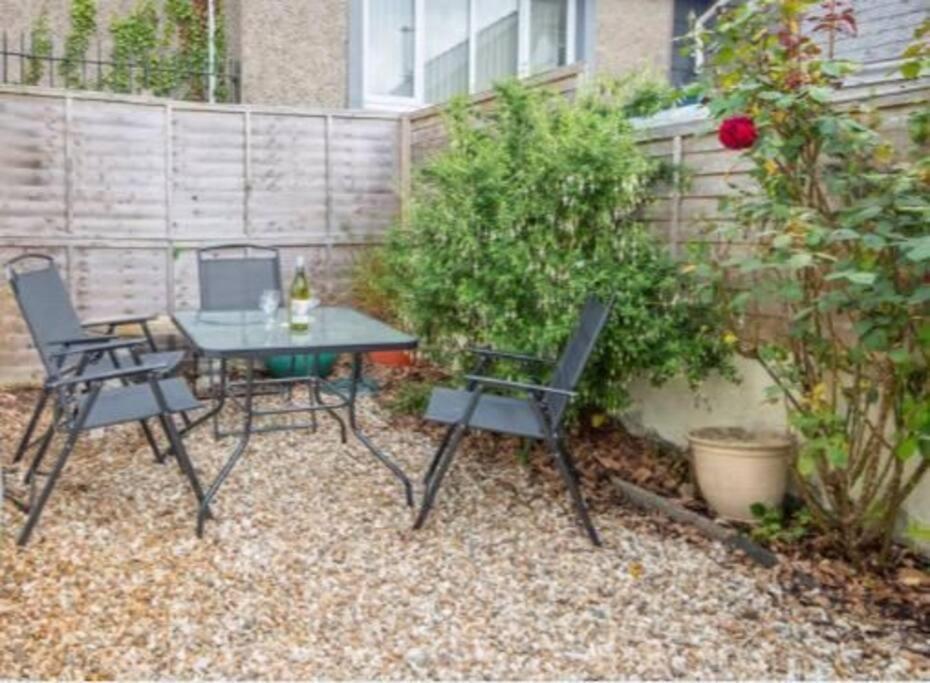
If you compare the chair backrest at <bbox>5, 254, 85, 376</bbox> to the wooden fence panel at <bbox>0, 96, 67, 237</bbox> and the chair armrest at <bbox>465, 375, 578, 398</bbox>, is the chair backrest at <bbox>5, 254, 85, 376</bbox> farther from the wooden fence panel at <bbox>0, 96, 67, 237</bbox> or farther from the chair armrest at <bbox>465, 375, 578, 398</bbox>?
the chair armrest at <bbox>465, 375, 578, 398</bbox>

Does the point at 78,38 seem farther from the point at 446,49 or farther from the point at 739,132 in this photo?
the point at 739,132

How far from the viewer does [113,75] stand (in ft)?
27.0

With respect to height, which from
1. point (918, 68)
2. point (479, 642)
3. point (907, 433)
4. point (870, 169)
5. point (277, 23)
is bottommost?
point (479, 642)

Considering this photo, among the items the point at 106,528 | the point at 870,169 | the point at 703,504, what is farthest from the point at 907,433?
the point at 106,528

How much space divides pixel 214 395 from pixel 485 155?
260 centimetres

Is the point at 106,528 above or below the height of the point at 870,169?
below

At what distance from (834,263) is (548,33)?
24.4 feet

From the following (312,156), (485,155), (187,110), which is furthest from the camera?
(312,156)

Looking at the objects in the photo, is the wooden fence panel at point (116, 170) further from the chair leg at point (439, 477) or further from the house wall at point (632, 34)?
the house wall at point (632, 34)

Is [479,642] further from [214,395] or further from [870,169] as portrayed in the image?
[214,395]

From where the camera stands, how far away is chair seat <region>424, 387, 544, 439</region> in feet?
12.8

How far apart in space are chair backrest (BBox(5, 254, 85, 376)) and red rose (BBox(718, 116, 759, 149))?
3.14 m

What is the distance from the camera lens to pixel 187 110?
693 centimetres

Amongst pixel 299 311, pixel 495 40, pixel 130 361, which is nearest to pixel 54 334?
pixel 130 361
